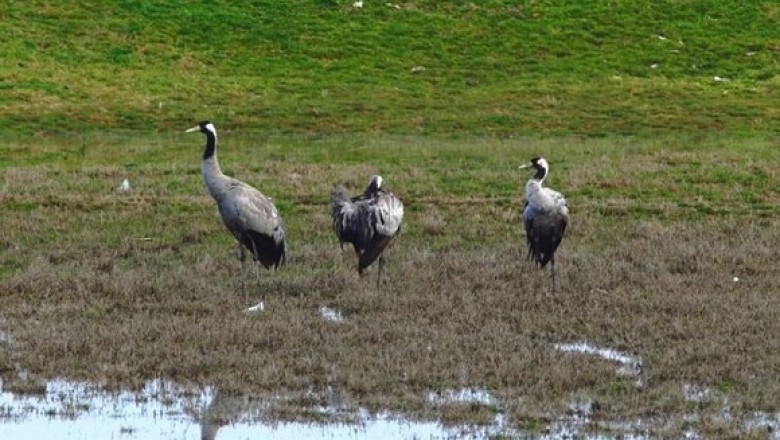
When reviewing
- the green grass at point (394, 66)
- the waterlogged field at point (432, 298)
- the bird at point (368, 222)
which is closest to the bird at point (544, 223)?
the waterlogged field at point (432, 298)

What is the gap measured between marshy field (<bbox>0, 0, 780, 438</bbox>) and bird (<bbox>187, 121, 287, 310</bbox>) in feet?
1.18

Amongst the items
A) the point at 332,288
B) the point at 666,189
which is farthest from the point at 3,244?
the point at 666,189

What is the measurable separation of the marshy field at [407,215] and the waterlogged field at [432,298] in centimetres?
5

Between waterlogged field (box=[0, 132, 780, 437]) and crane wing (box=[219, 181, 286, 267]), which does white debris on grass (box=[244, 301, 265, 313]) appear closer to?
waterlogged field (box=[0, 132, 780, 437])

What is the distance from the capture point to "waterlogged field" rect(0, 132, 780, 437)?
1216 cm

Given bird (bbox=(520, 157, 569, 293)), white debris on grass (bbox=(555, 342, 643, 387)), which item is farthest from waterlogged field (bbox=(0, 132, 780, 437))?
bird (bbox=(520, 157, 569, 293))

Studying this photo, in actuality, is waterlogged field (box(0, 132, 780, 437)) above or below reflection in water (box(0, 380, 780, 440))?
below

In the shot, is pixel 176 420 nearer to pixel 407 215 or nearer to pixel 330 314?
pixel 330 314

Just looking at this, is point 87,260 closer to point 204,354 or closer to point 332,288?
point 332,288

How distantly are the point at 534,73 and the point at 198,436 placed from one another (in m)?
30.6

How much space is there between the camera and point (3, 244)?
63.3ft

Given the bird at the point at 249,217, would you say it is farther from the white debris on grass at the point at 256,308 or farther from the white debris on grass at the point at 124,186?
the white debris on grass at the point at 124,186

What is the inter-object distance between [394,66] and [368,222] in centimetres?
2405

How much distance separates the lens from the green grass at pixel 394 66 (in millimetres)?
34281
